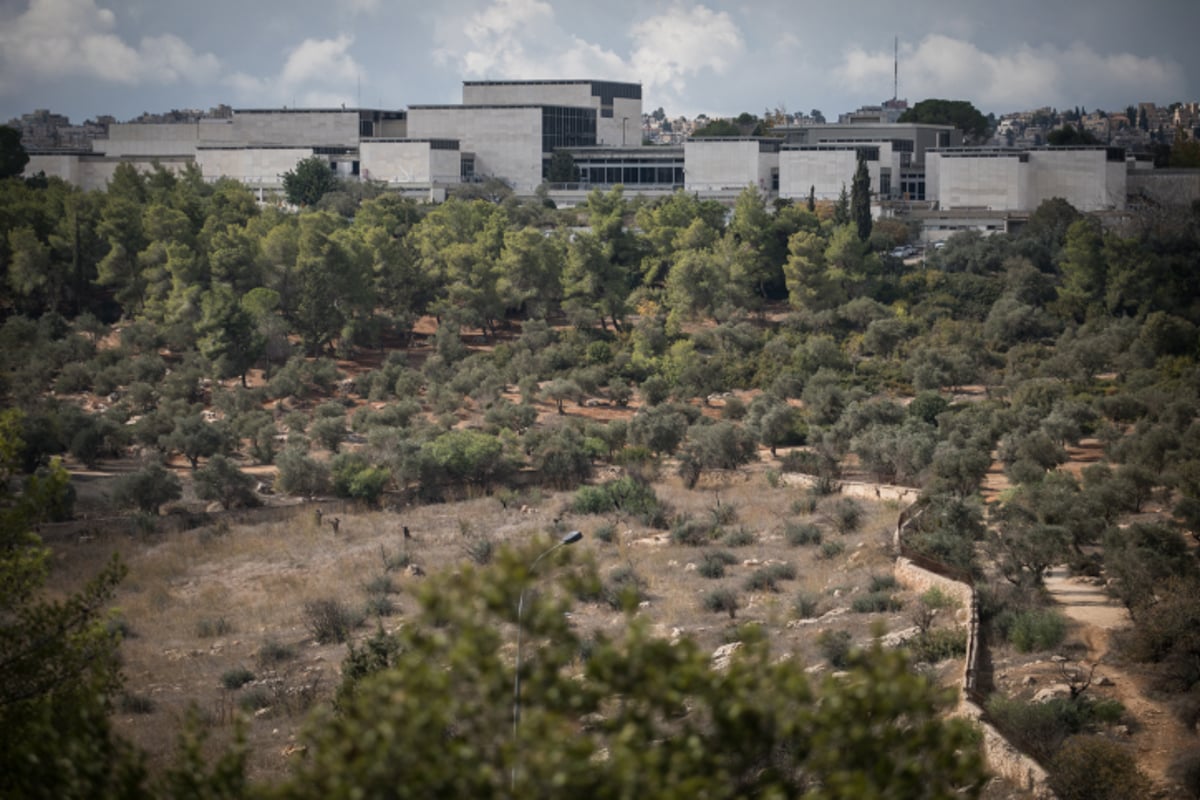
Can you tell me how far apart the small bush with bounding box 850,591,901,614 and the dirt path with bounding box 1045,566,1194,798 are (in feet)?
9.46

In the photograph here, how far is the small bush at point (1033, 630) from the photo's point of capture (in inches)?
843

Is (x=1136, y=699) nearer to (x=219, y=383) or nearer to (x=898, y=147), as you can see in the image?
(x=219, y=383)

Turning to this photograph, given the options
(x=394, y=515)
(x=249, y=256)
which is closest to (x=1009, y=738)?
(x=394, y=515)

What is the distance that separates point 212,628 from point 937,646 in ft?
42.0

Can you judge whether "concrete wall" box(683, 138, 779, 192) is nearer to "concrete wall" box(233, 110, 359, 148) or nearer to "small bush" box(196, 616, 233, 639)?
"concrete wall" box(233, 110, 359, 148)

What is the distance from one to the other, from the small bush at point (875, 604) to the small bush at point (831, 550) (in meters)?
3.73

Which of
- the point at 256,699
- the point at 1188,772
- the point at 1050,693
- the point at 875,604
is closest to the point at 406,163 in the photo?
the point at 875,604

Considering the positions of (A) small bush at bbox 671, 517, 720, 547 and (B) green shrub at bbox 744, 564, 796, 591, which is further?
(A) small bush at bbox 671, 517, 720, 547

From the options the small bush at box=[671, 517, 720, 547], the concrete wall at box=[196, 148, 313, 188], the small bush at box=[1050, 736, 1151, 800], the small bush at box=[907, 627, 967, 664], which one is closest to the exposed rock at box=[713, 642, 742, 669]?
the small bush at box=[907, 627, 967, 664]

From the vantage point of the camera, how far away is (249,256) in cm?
5316

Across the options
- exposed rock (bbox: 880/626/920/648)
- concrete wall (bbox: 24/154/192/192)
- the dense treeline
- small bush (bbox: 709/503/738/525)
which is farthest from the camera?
concrete wall (bbox: 24/154/192/192)

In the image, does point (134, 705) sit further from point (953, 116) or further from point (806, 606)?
point (953, 116)

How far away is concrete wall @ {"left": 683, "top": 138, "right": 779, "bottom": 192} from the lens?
8475 cm

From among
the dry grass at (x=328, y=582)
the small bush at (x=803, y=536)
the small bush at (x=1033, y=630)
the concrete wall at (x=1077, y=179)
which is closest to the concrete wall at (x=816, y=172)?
the concrete wall at (x=1077, y=179)
